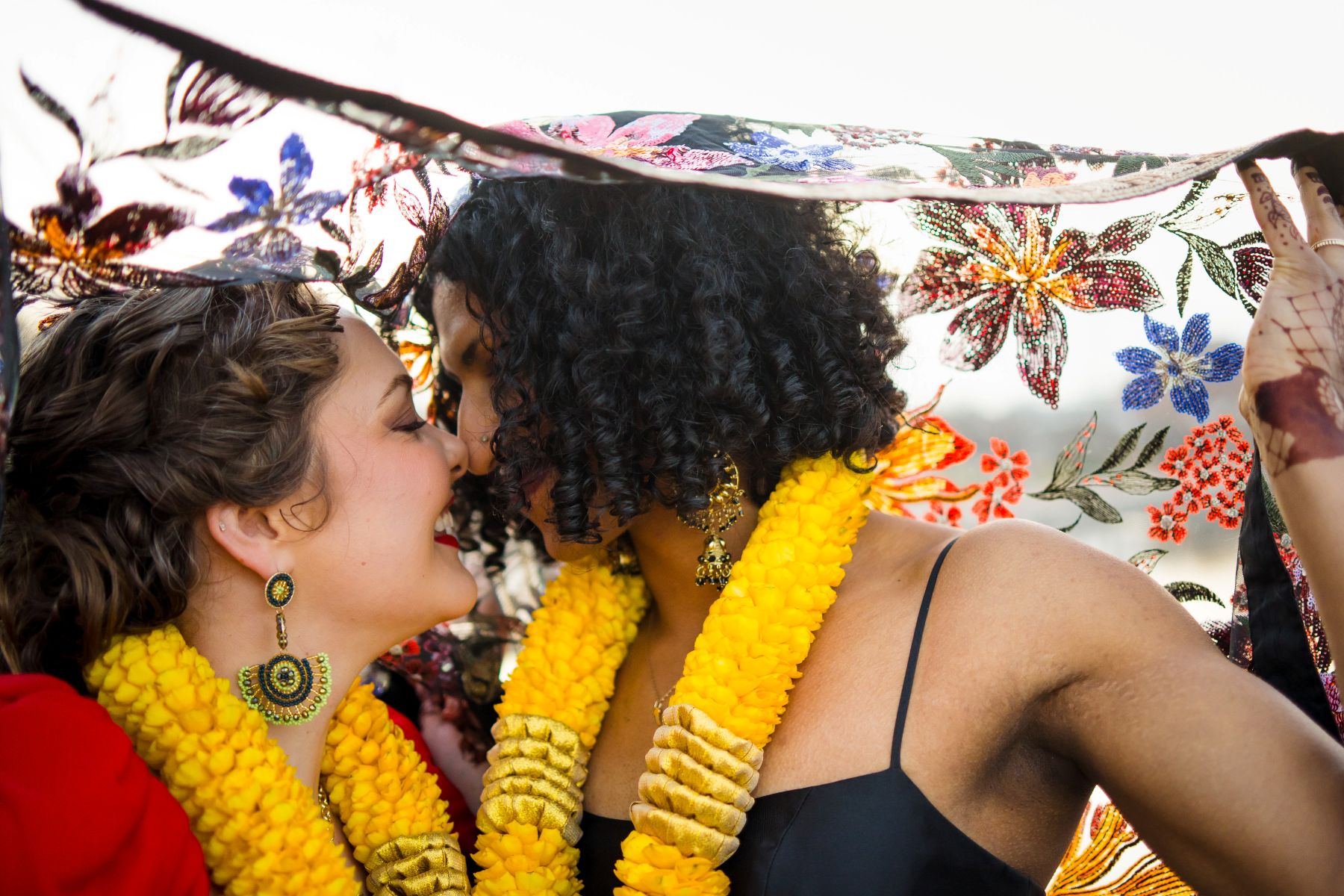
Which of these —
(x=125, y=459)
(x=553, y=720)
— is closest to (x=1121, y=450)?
(x=553, y=720)

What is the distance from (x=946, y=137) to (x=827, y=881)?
1.29 metres

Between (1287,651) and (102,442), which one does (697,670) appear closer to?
(1287,651)

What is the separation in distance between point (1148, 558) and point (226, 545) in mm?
1945

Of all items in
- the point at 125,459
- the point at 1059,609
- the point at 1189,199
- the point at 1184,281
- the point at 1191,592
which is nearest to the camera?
the point at 1059,609

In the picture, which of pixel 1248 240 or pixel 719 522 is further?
pixel 719 522

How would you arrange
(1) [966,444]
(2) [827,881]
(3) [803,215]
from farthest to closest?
(1) [966,444], (3) [803,215], (2) [827,881]

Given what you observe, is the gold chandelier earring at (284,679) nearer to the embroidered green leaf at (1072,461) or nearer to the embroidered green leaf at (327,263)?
the embroidered green leaf at (327,263)

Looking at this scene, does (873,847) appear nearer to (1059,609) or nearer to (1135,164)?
(1059,609)

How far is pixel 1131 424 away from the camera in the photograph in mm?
2311

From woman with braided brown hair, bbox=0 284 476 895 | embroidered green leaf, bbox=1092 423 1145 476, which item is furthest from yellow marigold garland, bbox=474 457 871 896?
embroidered green leaf, bbox=1092 423 1145 476

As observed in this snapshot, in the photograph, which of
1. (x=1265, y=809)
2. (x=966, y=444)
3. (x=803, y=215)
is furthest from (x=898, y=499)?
(x=1265, y=809)

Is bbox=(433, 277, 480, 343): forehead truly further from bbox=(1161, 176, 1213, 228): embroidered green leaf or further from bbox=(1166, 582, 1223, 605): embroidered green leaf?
bbox=(1166, 582, 1223, 605): embroidered green leaf

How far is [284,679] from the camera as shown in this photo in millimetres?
1928

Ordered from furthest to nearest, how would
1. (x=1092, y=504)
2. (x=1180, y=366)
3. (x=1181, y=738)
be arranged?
(x=1092, y=504), (x=1180, y=366), (x=1181, y=738)
